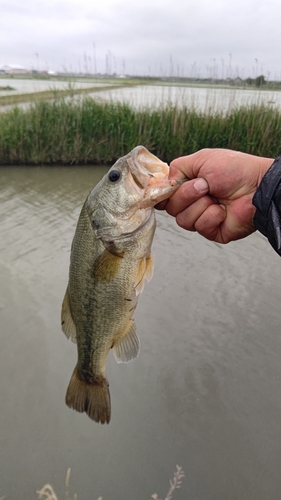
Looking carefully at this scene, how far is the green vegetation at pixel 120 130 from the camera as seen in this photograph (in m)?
10.2

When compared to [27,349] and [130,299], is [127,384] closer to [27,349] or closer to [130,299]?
[27,349]

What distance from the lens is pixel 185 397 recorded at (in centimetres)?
341

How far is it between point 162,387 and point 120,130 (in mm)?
8188

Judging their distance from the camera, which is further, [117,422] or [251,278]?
[251,278]

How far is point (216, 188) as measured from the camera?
2.08 metres

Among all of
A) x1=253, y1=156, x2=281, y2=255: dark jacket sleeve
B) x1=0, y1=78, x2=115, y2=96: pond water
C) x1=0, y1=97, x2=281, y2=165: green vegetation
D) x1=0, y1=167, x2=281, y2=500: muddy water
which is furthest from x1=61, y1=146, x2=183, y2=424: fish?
x1=0, y1=78, x2=115, y2=96: pond water

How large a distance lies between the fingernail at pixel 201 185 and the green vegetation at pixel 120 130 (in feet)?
27.7

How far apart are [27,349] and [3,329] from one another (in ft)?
1.43

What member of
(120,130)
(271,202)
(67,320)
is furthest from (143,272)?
(120,130)

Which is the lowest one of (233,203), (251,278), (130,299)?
(251,278)

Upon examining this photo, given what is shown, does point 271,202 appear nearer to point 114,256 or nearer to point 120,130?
point 114,256

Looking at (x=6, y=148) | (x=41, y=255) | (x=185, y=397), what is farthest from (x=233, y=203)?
(x=6, y=148)

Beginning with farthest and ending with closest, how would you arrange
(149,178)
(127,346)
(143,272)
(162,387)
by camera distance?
(162,387)
(127,346)
(143,272)
(149,178)

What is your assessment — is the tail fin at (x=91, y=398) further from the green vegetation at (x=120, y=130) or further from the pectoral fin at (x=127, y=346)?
the green vegetation at (x=120, y=130)
